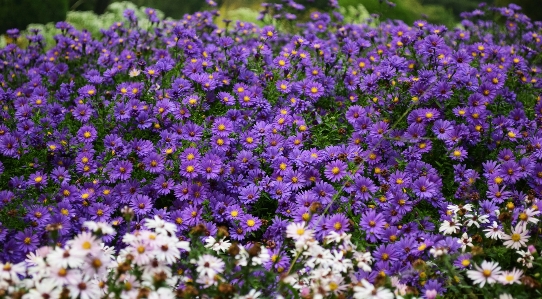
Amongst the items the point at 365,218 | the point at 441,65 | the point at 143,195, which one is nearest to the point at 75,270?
the point at 143,195

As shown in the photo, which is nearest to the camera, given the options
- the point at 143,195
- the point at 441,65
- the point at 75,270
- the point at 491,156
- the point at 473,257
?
the point at 75,270

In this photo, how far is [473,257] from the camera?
1875 mm

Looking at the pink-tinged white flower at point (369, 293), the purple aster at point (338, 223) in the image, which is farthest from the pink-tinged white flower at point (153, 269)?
the purple aster at point (338, 223)

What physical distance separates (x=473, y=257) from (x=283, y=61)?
1580mm

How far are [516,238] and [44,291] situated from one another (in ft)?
5.24

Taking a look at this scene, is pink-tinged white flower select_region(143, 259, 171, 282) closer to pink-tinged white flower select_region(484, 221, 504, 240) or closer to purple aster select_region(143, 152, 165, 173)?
purple aster select_region(143, 152, 165, 173)

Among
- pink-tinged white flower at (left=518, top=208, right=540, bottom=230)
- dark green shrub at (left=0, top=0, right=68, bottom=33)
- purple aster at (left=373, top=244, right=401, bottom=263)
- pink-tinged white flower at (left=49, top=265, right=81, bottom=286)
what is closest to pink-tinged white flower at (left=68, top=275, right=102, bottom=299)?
pink-tinged white flower at (left=49, top=265, right=81, bottom=286)

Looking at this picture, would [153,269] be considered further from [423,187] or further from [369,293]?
[423,187]

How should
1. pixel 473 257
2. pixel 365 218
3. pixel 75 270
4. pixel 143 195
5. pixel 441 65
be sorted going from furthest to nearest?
pixel 441 65, pixel 143 195, pixel 365 218, pixel 473 257, pixel 75 270

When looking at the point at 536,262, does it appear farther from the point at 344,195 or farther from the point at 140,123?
the point at 140,123

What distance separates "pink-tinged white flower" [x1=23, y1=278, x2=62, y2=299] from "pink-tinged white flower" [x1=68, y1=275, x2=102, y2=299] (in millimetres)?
38

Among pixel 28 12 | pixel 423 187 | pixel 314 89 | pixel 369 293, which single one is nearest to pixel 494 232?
pixel 423 187

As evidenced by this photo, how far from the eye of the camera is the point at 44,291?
159 centimetres

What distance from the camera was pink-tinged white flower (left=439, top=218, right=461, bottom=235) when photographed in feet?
6.91
